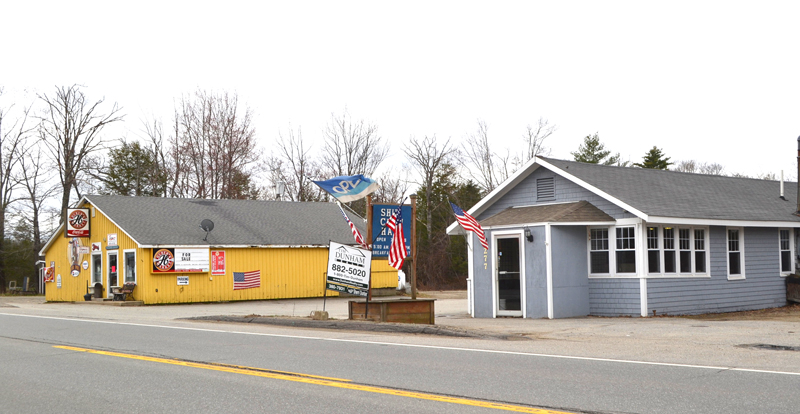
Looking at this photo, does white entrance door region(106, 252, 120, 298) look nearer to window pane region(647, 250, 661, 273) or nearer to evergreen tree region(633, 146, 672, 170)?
window pane region(647, 250, 661, 273)

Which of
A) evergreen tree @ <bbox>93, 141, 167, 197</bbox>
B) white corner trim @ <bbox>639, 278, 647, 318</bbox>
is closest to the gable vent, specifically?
white corner trim @ <bbox>639, 278, 647, 318</bbox>

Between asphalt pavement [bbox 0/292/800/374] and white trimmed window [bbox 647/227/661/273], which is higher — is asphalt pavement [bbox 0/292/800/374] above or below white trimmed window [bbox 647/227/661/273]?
below

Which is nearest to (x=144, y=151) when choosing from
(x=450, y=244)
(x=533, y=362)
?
(x=450, y=244)

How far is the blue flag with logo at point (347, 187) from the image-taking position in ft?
61.9

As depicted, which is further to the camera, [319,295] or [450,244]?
[450,244]

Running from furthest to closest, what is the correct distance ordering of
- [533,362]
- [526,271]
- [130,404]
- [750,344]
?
[526,271], [750,344], [533,362], [130,404]

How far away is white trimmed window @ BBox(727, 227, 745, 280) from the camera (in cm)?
2167

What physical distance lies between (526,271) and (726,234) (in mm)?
6381

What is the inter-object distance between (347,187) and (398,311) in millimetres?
3803

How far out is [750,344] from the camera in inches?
472

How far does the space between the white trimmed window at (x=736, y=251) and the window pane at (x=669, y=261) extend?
278cm

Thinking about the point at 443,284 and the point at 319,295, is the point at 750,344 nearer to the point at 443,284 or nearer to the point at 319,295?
the point at 319,295

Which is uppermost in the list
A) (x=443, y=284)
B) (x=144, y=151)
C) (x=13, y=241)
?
(x=144, y=151)

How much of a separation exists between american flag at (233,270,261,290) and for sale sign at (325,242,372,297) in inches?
678
